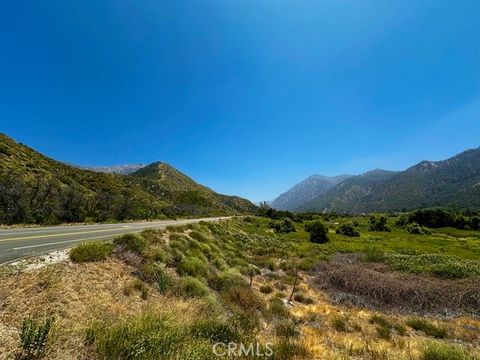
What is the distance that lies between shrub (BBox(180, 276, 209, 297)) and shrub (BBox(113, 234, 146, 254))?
2162mm

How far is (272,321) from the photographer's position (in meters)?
9.34

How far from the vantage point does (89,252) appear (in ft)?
27.5

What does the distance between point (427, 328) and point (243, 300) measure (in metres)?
7.92

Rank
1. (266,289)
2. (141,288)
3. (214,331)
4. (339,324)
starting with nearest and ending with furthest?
1. (214,331)
2. (141,288)
3. (339,324)
4. (266,289)

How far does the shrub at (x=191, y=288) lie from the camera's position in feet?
29.1

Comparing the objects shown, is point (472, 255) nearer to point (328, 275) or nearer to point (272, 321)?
point (328, 275)

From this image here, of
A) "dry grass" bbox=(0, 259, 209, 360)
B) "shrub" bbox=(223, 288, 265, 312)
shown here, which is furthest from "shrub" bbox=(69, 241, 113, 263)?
"shrub" bbox=(223, 288, 265, 312)

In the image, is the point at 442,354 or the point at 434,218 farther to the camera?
the point at 434,218

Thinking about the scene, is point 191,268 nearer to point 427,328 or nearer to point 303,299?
point 303,299

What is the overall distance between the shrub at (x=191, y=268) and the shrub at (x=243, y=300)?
146 centimetres

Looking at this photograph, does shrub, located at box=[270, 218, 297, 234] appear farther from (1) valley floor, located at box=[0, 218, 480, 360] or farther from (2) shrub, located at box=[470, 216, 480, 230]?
(2) shrub, located at box=[470, 216, 480, 230]

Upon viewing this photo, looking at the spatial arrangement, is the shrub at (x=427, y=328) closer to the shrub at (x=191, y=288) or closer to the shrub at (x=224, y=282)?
the shrub at (x=224, y=282)

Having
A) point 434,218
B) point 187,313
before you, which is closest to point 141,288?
point 187,313

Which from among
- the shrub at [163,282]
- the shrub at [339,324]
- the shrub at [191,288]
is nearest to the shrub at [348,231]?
the shrub at [339,324]
